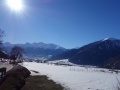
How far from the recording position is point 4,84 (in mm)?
21641

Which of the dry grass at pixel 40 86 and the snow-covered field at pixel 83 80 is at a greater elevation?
the dry grass at pixel 40 86

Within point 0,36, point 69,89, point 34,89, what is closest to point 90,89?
point 69,89

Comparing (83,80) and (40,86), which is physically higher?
(40,86)

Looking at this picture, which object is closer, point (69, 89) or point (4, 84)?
point (4, 84)

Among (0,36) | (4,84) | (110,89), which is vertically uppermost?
(0,36)

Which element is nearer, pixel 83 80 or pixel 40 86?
pixel 40 86

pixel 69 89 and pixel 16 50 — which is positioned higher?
pixel 16 50

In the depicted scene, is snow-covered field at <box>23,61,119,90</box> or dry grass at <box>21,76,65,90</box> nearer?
dry grass at <box>21,76,65,90</box>

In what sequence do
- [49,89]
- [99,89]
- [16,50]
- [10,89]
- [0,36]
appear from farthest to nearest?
1. [16,50]
2. [0,36]
3. [99,89]
4. [49,89]
5. [10,89]

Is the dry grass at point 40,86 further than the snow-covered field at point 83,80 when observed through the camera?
No

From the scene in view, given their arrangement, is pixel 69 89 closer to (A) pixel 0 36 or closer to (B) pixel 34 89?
(B) pixel 34 89

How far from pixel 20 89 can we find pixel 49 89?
490 centimetres

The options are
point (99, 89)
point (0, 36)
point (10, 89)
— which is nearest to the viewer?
point (10, 89)

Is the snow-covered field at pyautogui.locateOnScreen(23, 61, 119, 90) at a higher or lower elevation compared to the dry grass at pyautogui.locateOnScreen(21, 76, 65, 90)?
lower
